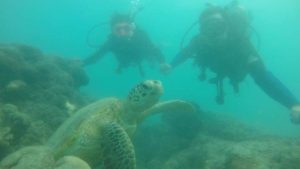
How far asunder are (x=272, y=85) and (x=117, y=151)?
15.9ft

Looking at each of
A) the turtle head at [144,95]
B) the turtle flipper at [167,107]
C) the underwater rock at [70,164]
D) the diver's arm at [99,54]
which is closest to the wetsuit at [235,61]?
the turtle flipper at [167,107]

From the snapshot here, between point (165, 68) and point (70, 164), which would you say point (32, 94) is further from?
point (70, 164)

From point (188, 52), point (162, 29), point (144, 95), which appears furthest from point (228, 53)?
point (162, 29)

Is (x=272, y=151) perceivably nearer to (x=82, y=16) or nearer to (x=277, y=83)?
(x=277, y=83)

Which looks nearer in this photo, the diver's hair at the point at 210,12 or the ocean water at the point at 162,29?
the diver's hair at the point at 210,12

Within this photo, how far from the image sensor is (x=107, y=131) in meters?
4.11

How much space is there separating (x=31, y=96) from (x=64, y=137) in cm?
304

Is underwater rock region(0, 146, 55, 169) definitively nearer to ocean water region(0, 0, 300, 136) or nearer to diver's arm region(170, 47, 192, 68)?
diver's arm region(170, 47, 192, 68)

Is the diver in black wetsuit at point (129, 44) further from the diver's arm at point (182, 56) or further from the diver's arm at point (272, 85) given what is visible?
the diver's arm at point (272, 85)

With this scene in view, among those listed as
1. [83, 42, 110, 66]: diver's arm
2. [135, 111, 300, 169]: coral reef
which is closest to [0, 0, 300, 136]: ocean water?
[83, 42, 110, 66]: diver's arm

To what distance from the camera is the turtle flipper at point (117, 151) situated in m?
3.75

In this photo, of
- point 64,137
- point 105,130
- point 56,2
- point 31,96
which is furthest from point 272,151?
point 56,2

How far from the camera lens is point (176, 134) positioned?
7273 mm

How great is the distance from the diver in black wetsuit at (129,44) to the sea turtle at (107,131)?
5.70 metres
